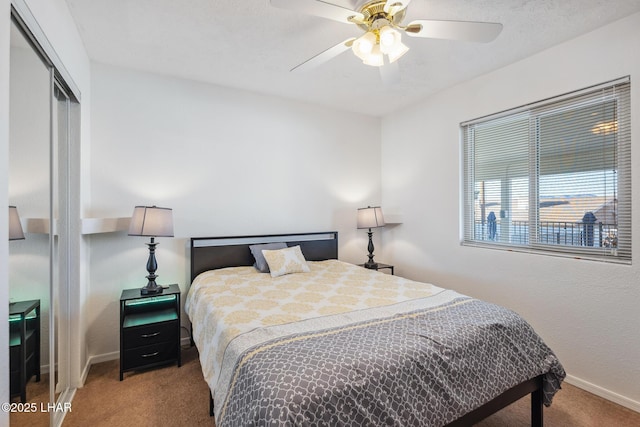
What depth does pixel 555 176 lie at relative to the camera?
2605 millimetres

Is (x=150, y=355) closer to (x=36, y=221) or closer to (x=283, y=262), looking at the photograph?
(x=283, y=262)

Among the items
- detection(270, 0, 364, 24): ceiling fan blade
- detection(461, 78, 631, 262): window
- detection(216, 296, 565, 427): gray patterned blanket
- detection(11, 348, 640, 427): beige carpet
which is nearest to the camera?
detection(216, 296, 565, 427): gray patterned blanket

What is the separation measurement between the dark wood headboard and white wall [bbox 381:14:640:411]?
0.99 metres

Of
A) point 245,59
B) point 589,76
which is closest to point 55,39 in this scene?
A: point 245,59

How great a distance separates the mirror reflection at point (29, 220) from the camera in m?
1.26

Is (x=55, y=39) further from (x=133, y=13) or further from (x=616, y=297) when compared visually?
(x=616, y=297)

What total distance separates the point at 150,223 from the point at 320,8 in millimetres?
2043

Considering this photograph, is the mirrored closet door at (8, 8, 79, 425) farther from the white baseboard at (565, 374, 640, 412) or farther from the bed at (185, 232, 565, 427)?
the white baseboard at (565, 374, 640, 412)

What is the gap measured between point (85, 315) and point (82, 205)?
948 millimetres

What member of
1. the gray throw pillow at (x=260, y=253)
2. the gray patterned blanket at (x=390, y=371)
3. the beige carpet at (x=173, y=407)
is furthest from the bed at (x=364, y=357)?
the gray throw pillow at (x=260, y=253)

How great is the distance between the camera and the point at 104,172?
2.77 metres

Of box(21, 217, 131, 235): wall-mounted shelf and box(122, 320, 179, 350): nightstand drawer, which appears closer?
box(21, 217, 131, 235): wall-mounted shelf

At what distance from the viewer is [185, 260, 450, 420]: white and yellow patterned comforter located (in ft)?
5.32

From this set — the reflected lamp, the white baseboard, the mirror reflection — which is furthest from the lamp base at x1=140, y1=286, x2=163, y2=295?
the white baseboard
